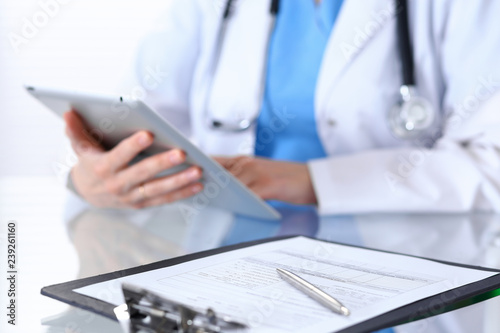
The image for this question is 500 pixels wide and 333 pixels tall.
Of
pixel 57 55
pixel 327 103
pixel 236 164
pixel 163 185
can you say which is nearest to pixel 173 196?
pixel 163 185

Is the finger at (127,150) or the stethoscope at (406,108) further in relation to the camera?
the stethoscope at (406,108)

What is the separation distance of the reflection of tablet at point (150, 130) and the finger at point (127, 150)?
0.01 m

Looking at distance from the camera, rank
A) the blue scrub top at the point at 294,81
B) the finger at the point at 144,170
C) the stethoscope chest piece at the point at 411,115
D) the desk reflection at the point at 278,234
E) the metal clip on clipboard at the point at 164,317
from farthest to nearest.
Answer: the blue scrub top at the point at 294,81 < the stethoscope chest piece at the point at 411,115 < the finger at the point at 144,170 < the desk reflection at the point at 278,234 < the metal clip on clipboard at the point at 164,317

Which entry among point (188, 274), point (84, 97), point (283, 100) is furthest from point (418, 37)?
point (188, 274)

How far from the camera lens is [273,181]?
0.98 metres

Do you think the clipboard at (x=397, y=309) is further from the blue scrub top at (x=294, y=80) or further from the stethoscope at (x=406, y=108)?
the blue scrub top at (x=294, y=80)

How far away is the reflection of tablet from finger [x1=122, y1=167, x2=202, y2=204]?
12 millimetres

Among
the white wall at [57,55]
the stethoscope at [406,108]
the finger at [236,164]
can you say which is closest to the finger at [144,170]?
the finger at [236,164]

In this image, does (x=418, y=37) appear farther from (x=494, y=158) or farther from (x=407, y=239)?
(x=407, y=239)

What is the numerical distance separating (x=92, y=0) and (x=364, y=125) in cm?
195

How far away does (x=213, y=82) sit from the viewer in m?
1.30

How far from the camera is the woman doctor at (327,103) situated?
0.93 m

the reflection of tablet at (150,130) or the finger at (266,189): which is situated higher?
the finger at (266,189)

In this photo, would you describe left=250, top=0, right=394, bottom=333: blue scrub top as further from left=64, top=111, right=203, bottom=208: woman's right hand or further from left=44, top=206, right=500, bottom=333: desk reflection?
left=64, top=111, right=203, bottom=208: woman's right hand
